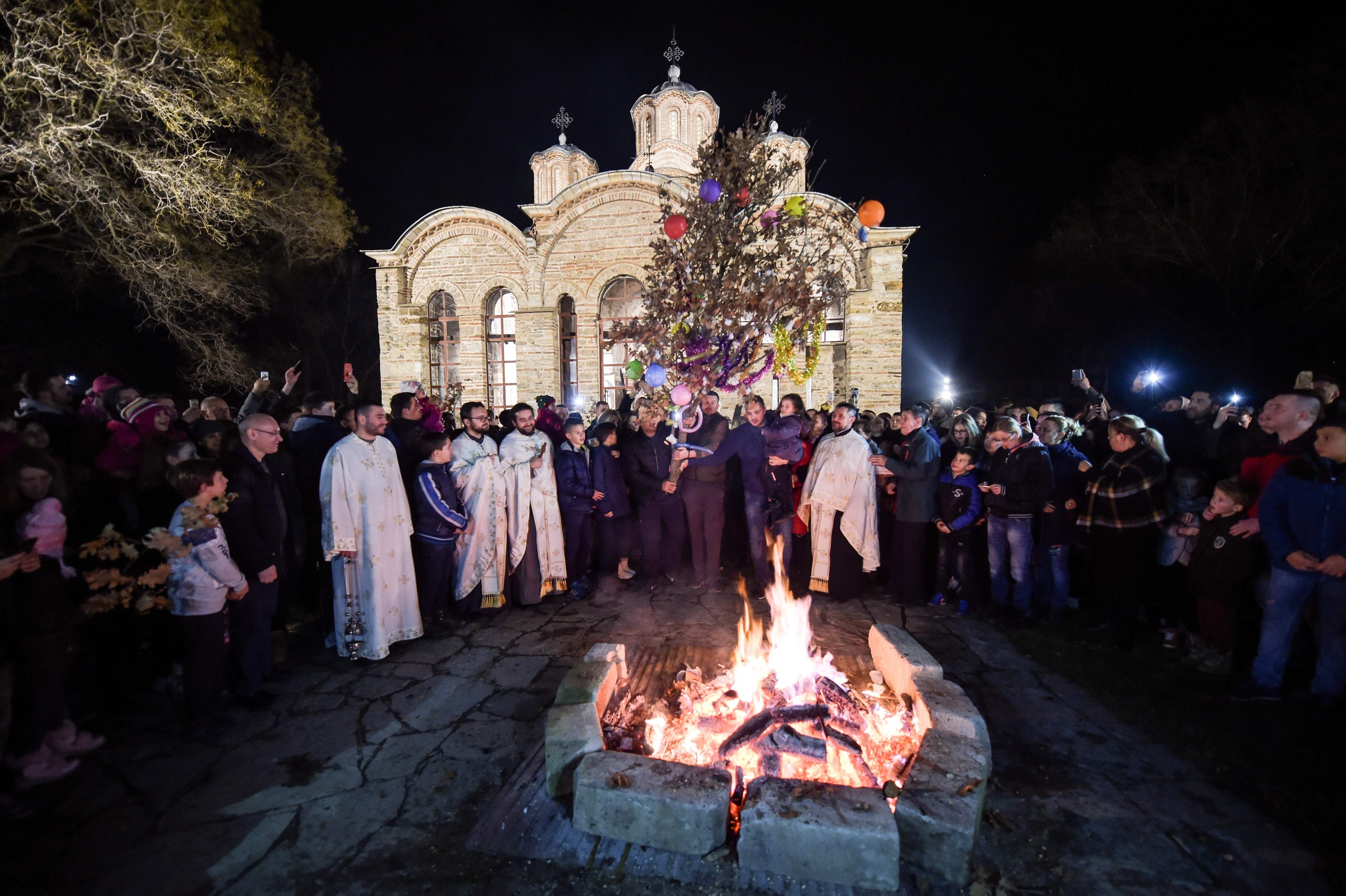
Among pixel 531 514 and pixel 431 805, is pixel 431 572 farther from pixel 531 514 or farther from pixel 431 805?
pixel 431 805

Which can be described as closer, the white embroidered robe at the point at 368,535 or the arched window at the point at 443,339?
the white embroidered robe at the point at 368,535

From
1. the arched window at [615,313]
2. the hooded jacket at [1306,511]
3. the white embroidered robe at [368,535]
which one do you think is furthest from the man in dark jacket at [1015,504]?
the arched window at [615,313]

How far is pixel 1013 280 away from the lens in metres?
29.8

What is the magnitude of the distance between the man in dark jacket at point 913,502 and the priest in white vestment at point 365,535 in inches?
171

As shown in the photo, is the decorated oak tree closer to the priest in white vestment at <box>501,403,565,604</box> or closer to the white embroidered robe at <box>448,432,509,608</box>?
the priest in white vestment at <box>501,403,565,604</box>

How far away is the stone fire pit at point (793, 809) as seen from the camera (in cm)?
221

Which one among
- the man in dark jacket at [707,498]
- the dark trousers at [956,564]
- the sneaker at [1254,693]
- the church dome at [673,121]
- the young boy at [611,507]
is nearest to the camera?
the sneaker at [1254,693]

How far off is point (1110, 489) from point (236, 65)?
49.2ft

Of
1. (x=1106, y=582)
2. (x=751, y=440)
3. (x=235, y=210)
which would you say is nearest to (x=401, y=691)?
(x=751, y=440)

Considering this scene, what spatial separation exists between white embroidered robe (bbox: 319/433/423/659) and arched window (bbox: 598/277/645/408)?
39.6ft

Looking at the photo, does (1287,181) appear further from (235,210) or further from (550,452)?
(235,210)

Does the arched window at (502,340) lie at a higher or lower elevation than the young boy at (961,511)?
higher

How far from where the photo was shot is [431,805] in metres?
2.78

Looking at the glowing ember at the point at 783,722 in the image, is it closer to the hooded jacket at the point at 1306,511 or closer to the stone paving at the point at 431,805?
the stone paving at the point at 431,805
